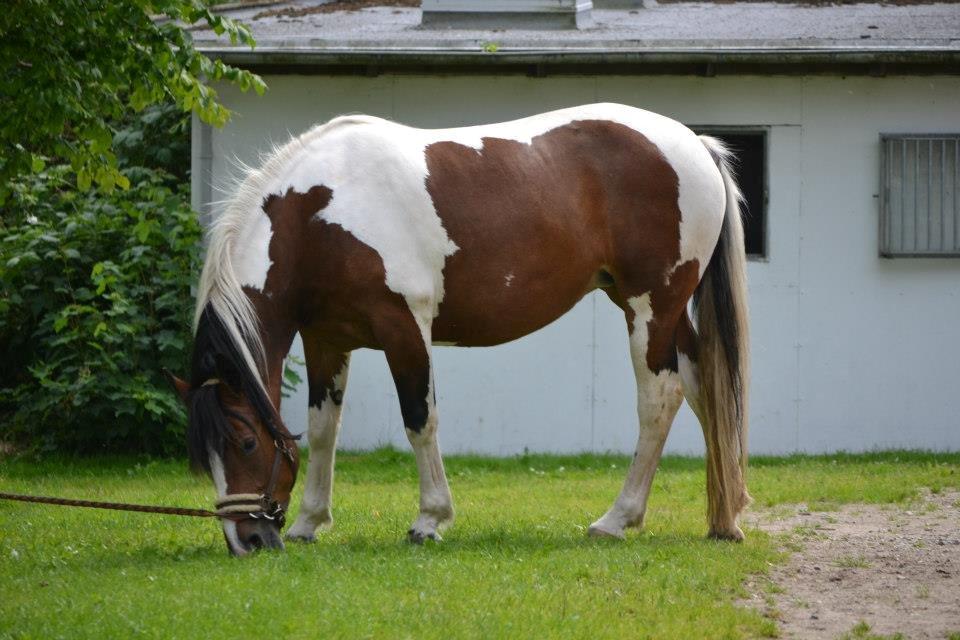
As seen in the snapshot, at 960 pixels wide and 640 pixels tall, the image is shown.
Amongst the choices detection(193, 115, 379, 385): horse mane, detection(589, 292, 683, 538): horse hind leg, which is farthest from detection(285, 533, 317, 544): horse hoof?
detection(589, 292, 683, 538): horse hind leg

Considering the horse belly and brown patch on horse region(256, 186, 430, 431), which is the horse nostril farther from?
the horse belly

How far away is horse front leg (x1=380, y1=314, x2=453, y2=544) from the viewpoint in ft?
20.5

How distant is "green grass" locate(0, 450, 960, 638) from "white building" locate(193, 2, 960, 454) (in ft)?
6.42

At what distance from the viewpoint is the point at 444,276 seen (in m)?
6.44

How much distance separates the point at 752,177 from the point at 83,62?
243 inches

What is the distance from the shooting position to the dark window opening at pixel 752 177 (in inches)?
439

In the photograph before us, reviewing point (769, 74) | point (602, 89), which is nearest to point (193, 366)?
point (602, 89)

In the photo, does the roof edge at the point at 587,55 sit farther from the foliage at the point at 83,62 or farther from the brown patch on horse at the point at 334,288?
the brown patch on horse at the point at 334,288

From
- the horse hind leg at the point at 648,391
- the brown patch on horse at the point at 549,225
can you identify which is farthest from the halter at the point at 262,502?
the horse hind leg at the point at 648,391

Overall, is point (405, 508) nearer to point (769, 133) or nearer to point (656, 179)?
point (656, 179)

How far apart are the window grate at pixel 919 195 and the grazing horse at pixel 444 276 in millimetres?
4355

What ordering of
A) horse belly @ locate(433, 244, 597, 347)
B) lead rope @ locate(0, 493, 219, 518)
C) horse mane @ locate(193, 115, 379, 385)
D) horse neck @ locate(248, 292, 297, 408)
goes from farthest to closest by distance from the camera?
horse belly @ locate(433, 244, 597, 347) → horse neck @ locate(248, 292, 297, 408) → horse mane @ locate(193, 115, 379, 385) → lead rope @ locate(0, 493, 219, 518)

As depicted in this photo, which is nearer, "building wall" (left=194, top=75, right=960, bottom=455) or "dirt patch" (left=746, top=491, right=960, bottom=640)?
"dirt patch" (left=746, top=491, right=960, bottom=640)

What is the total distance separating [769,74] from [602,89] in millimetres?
1419
